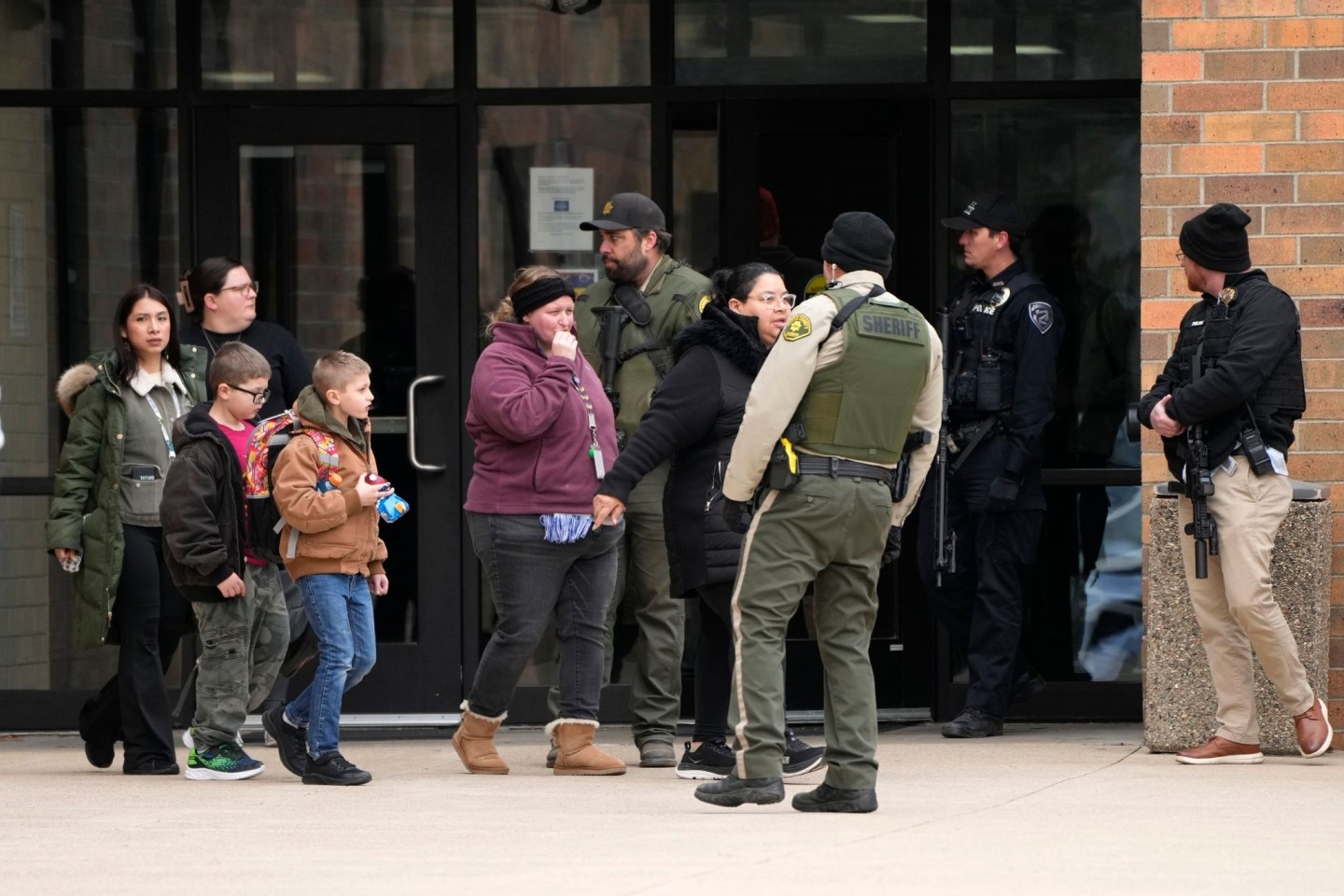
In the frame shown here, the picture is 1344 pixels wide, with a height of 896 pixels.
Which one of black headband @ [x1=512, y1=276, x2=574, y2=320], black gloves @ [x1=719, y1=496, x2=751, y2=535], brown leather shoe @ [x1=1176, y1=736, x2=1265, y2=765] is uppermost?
black headband @ [x1=512, y1=276, x2=574, y2=320]

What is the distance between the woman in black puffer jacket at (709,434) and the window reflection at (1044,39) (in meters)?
2.36

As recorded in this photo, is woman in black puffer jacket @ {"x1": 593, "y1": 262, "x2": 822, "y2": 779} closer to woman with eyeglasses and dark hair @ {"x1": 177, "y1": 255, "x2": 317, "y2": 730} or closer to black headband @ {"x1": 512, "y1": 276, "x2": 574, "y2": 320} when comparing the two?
black headband @ {"x1": 512, "y1": 276, "x2": 574, "y2": 320}

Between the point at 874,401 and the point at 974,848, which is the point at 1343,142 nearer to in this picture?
the point at 874,401

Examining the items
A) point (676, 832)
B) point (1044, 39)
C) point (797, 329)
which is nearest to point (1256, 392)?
point (797, 329)

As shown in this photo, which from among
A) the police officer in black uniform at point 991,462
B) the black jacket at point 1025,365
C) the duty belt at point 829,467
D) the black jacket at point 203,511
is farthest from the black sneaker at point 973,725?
the black jacket at point 203,511

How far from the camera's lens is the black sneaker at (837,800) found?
262 inches

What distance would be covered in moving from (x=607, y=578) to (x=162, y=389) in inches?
70.7

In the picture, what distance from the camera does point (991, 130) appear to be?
955 cm

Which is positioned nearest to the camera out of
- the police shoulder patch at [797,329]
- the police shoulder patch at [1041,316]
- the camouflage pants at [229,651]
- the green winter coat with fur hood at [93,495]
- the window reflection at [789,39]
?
the police shoulder patch at [797,329]

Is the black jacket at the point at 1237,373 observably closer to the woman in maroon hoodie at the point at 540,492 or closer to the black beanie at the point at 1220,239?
the black beanie at the point at 1220,239

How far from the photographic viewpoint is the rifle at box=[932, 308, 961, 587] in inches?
348

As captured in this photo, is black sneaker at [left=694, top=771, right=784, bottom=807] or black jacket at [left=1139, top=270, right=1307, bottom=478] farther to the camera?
black jacket at [left=1139, top=270, right=1307, bottom=478]

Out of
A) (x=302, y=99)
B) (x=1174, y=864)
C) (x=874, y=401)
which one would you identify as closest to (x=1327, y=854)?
(x=1174, y=864)

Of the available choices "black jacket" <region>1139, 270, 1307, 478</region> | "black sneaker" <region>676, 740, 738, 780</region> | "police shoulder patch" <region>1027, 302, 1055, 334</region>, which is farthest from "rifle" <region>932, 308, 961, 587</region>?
"black sneaker" <region>676, 740, 738, 780</region>
